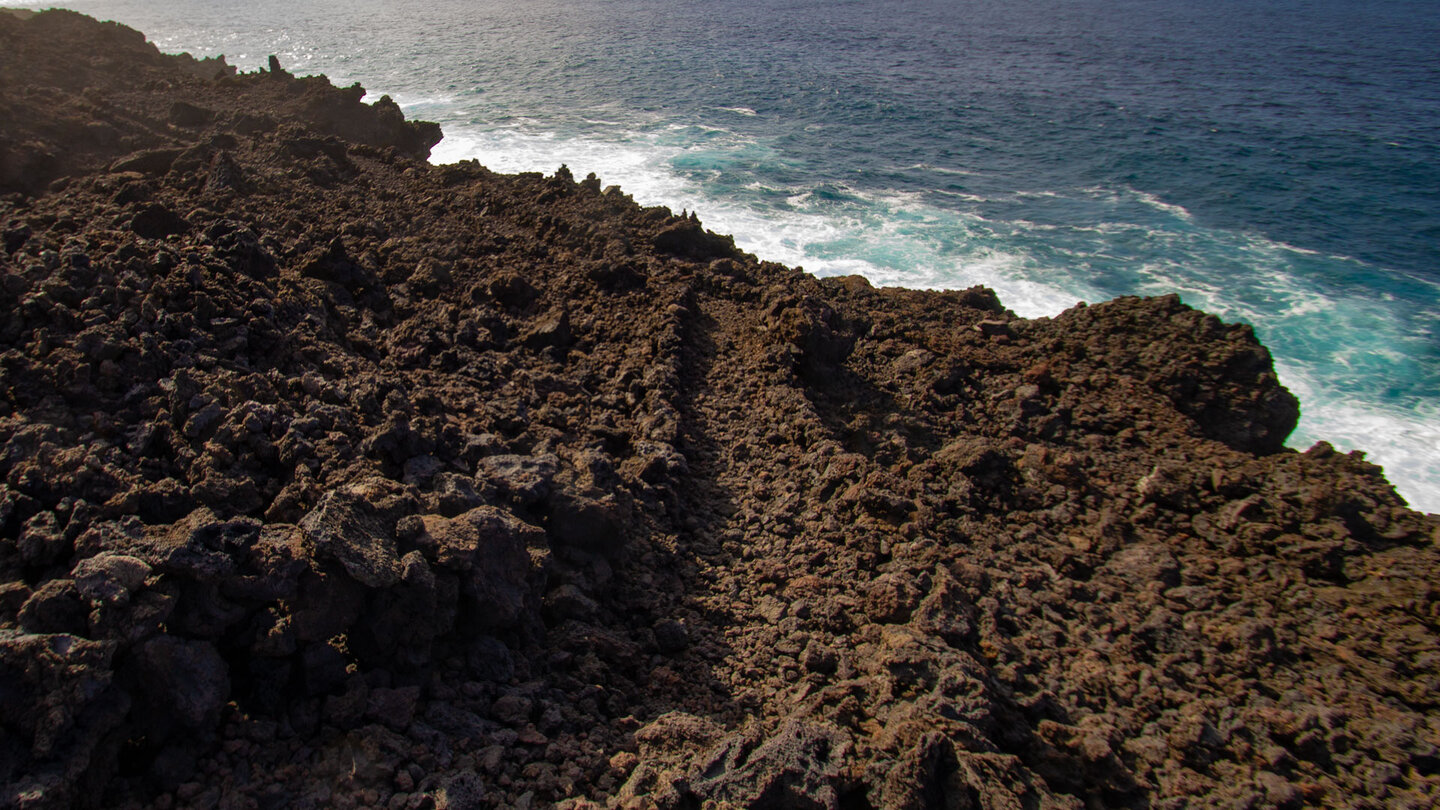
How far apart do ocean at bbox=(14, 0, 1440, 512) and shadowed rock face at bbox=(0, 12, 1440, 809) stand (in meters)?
7.77

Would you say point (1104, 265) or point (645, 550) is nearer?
point (645, 550)

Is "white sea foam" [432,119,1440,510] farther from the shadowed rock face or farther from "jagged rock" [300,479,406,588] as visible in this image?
"jagged rock" [300,479,406,588]

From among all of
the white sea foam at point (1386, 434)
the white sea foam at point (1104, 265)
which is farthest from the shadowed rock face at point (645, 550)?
the white sea foam at point (1104, 265)

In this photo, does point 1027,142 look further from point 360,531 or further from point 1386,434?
point 360,531

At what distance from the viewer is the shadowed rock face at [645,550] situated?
411 cm

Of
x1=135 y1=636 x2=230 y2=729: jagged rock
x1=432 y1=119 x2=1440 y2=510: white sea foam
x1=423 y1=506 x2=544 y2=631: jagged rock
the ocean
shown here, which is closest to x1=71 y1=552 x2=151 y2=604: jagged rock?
x1=135 y1=636 x2=230 y2=729: jagged rock

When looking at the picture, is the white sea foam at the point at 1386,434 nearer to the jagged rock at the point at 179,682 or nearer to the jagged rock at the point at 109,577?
the jagged rock at the point at 179,682

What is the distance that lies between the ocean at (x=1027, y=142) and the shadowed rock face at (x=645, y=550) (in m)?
7.77

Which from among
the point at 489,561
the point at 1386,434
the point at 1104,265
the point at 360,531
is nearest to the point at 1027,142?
the point at 1104,265

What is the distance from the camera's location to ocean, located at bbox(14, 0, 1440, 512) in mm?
16938

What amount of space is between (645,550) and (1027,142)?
2711 centimetres

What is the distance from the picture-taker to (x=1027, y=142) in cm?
2794

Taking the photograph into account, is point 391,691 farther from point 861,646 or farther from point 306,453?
point 861,646

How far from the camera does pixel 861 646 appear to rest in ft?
18.1
